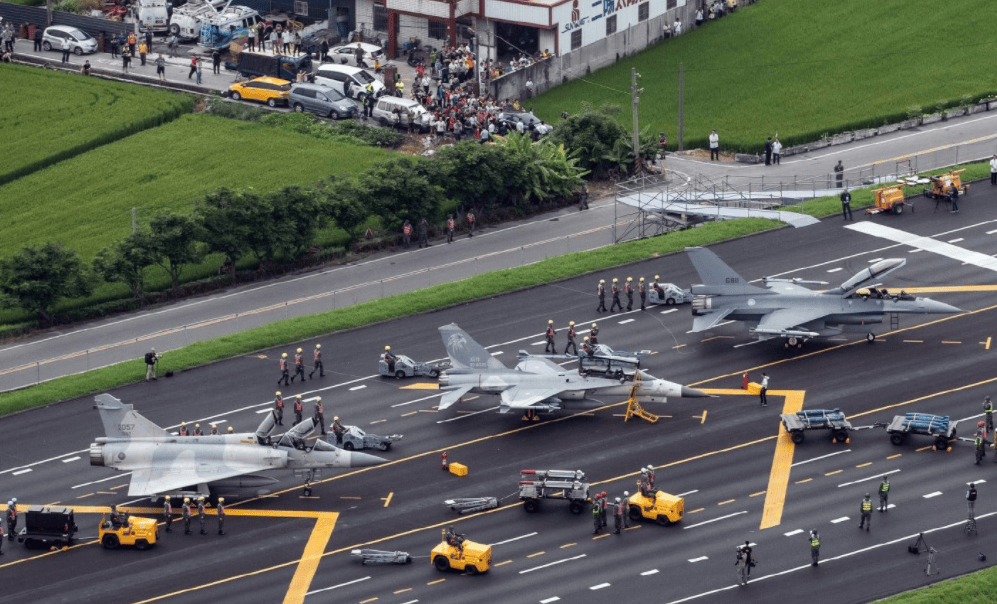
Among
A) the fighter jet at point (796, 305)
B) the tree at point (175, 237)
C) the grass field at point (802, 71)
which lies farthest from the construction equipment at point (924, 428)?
the tree at point (175, 237)

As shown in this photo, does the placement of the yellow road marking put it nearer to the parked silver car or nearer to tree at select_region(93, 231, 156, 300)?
tree at select_region(93, 231, 156, 300)

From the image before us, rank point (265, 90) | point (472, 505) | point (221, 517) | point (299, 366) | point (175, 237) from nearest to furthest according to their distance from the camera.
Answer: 1. point (472, 505)
2. point (221, 517)
3. point (299, 366)
4. point (175, 237)
5. point (265, 90)

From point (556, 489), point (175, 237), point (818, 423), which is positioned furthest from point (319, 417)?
point (818, 423)

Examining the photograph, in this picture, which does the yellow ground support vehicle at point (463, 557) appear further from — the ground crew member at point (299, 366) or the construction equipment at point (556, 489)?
the ground crew member at point (299, 366)

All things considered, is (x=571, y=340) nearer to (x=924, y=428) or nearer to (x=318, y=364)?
(x=318, y=364)

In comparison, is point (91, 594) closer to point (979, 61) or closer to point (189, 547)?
point (189, 547)

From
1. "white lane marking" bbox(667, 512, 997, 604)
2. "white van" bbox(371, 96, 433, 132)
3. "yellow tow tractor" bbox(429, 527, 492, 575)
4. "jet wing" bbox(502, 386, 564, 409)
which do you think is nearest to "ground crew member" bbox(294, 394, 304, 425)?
"jet wing" bbox(502, 386, 564, 409)
